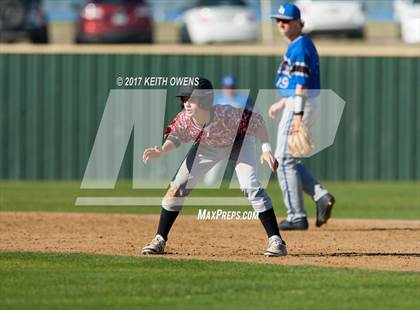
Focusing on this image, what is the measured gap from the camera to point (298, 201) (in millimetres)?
13195

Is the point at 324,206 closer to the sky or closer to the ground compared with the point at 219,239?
closer to the sky

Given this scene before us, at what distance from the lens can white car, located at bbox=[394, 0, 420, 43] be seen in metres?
28.1

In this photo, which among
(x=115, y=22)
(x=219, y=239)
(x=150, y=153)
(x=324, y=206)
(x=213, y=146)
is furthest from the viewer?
(x=115, y=22)

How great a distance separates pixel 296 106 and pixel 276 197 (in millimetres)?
6919

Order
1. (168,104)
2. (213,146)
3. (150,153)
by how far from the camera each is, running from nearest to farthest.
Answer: (150,153) → (213,146) → (168,104)

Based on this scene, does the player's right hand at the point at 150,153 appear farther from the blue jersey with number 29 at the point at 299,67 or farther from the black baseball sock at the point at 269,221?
the blue jersey with number 29 at the point at 299,67

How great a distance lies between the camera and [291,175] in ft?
43.3

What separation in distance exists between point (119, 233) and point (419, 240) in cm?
338

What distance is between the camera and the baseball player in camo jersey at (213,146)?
33.5 ft

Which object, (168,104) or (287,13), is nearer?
(287,13)

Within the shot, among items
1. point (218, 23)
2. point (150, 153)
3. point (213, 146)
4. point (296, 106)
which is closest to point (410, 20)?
point (218, 23)

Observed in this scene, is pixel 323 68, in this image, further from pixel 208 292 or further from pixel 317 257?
pixel 208 292

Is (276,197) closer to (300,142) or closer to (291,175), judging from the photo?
(291,175)

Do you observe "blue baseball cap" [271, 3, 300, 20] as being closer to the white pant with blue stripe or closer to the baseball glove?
the white pant with blue stripe
